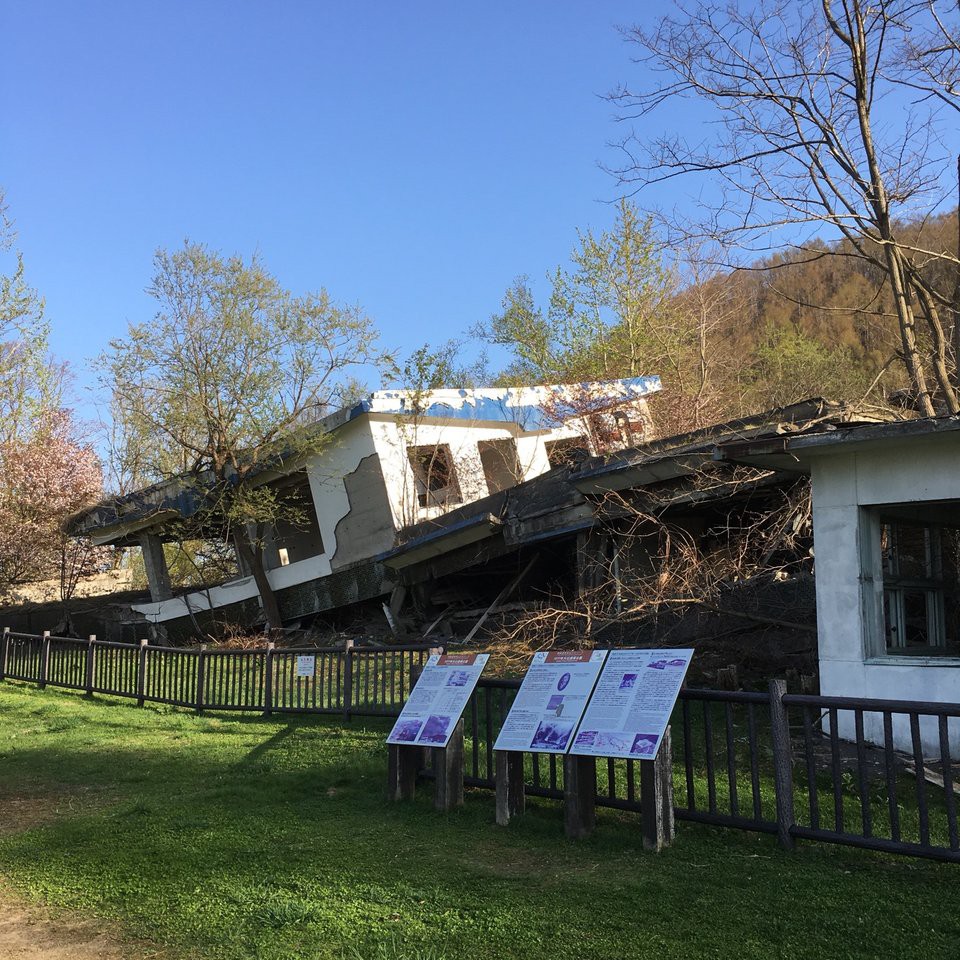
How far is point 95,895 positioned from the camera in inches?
217

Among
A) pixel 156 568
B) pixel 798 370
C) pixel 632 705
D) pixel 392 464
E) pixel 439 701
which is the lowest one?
pixel 439 701

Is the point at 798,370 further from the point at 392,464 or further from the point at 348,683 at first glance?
the point at 348,683

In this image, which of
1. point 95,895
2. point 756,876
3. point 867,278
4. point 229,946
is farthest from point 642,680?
point 867,278

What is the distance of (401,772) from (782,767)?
3289 millimetres

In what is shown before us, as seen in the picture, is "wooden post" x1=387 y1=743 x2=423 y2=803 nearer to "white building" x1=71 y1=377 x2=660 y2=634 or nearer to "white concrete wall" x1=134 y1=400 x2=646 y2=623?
"white building" x1=71 y1=377 x2=660 y2=634

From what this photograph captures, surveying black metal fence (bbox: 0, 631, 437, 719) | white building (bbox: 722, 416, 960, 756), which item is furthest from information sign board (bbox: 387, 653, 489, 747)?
white building (bbox: 722, 416, 960, 756)

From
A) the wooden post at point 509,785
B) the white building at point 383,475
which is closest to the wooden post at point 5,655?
the white building at point 383,475

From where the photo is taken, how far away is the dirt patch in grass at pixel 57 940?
184 inches

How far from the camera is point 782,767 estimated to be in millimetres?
6059

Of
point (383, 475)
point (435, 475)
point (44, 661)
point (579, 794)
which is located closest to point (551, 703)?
point (579, 794)

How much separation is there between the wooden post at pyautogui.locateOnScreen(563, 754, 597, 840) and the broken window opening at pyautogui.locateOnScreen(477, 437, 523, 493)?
1678 cm

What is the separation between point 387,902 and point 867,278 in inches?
962

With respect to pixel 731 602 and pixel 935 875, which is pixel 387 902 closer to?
pixel 935 875

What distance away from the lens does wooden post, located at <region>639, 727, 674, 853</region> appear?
6094 millimetres
